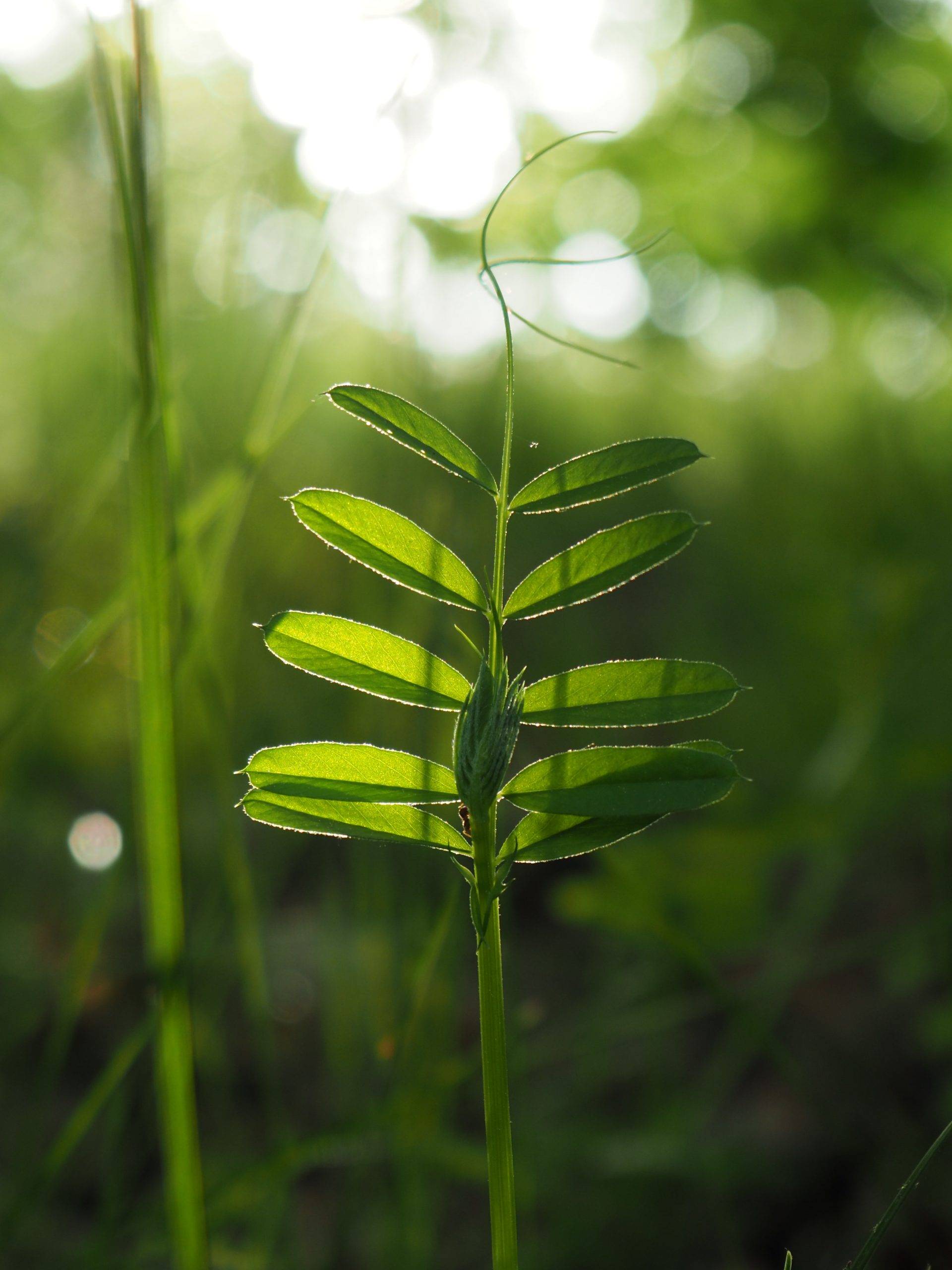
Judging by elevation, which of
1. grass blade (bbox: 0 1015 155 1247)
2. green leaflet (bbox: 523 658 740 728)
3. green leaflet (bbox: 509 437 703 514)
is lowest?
grass blade (bbox: 0 1015 155 1247)

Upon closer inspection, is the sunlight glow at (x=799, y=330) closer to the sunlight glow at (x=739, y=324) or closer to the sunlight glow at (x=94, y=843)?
the sunlight glow at (x=739, y=324)

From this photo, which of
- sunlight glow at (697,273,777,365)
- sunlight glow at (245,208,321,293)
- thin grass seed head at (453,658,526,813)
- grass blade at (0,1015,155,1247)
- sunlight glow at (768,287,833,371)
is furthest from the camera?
sunlight glow at (697,273,777,365)

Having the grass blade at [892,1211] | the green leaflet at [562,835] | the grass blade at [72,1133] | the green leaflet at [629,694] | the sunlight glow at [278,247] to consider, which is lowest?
the grass blade at [72,1133]

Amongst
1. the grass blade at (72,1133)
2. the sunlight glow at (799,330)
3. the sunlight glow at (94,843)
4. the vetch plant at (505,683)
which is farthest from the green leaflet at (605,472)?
the sunlight glow at (799,330)

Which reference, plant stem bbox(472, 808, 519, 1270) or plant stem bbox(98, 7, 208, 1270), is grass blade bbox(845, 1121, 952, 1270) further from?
plant stem bbox(98, 7, 208, 1270)

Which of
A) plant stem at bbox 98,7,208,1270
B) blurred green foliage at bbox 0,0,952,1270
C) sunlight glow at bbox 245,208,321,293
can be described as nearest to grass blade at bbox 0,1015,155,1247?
blurred green foliage at bbox 0,0,952,1270

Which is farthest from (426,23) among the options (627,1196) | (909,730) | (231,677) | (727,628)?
(727,628)

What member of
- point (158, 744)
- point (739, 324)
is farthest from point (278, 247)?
point (739, 324)
